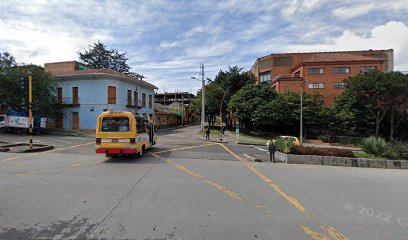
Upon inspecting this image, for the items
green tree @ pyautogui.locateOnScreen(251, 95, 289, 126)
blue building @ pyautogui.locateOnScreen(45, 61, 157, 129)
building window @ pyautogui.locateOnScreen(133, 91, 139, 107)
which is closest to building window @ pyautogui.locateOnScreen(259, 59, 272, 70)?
green tree @ pyautogui.locateOnScreen(251, 95, 289, 126)

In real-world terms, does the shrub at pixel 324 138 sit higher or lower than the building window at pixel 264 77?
lower

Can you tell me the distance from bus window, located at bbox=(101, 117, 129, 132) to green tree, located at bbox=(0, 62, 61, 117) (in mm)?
20953

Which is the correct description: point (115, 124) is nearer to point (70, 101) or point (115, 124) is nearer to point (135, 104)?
point (70, 101)

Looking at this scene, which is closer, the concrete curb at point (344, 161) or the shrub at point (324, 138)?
the concrete curb at point (344, 161)

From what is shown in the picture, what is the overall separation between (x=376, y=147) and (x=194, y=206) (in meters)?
13.5

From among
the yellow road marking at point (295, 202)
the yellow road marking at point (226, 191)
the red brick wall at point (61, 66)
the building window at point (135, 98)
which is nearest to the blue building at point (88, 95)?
the building window at point (135, 98)

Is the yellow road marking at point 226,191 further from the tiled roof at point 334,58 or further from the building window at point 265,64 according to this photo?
the building window at point 265,64

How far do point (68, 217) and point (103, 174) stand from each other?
415 cm

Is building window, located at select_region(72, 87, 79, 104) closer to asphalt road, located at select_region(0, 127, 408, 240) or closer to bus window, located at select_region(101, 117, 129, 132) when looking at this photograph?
bus window, located at select_region(101, 117, 129, 132)

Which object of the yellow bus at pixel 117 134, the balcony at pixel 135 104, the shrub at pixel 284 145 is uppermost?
the balcony at pixel 135 104

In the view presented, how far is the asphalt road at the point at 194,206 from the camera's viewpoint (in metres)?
4.30

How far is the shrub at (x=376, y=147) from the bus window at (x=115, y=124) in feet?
45.3

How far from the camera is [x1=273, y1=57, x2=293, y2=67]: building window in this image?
180 ft

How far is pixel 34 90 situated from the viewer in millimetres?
27578
